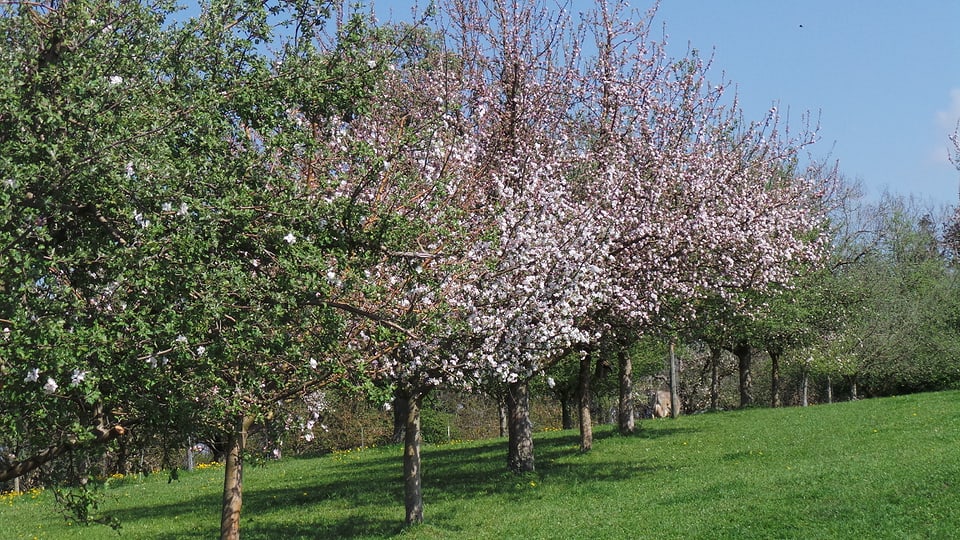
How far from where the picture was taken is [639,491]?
20375 millimetres

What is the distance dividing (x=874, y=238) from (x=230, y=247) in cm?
5825

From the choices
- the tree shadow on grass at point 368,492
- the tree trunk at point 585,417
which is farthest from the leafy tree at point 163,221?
the tree trunk at point 585,417

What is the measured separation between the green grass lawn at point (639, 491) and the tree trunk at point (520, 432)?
0.71 m

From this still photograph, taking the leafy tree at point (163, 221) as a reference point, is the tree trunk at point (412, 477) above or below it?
below

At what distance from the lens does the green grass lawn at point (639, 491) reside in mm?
16297

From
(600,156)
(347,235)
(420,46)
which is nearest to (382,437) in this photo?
(420,46)

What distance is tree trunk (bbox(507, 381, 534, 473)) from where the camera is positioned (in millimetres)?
24328

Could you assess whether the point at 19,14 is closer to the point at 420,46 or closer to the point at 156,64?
the point at 156,64

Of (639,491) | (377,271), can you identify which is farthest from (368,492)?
(377,271)

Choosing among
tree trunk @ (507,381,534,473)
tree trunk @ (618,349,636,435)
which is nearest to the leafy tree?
tree trunk @ (507,381,534,473)

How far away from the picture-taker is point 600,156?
20188 millimetres

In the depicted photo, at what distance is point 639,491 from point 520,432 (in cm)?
499

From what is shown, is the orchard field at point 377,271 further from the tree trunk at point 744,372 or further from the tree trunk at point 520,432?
the tree trunk at point 744,372

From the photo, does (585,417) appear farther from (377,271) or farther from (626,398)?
(377,271)
